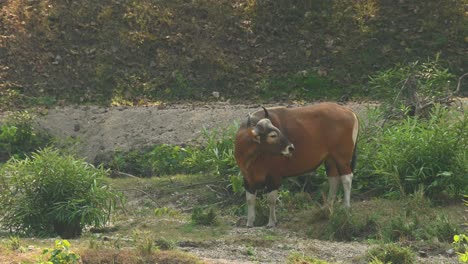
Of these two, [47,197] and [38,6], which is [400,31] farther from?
[47,197]

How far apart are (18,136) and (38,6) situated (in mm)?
5371

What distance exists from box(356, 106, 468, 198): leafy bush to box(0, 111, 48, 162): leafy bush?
6.01 metres

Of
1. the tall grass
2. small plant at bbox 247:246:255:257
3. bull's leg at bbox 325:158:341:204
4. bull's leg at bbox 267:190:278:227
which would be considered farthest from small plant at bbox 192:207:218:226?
small plant at bbox 247:246:255:257

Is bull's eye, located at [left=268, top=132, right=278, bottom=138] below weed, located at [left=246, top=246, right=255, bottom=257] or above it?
above

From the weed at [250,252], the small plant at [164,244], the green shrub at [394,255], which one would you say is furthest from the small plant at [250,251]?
the green shrub at [394,255]

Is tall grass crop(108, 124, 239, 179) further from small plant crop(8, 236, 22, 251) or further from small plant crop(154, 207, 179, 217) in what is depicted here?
small plant crop(8, 236, 22, 251)

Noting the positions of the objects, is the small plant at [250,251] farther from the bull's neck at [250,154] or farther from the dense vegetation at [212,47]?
the dense vegetation at [212,47]

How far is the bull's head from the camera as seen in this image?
11914 mm

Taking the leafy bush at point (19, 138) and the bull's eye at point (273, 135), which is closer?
the bull's eye at point (273, 135)

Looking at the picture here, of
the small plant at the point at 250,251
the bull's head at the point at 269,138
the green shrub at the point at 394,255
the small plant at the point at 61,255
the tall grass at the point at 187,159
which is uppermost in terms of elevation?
the small plant at the point at 61,255

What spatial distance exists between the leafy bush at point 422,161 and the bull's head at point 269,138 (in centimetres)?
169

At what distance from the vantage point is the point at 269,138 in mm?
11930

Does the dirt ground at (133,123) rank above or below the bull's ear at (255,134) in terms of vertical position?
below

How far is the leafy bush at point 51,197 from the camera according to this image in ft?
37.2
